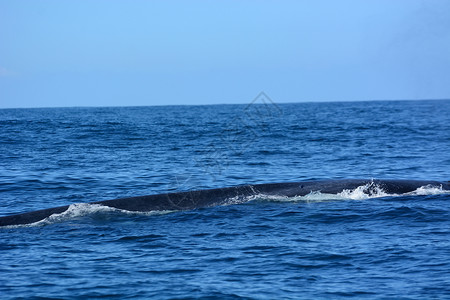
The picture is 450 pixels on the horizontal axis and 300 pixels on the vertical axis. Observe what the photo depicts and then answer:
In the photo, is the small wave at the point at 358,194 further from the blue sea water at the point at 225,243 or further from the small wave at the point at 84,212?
the small wave at the point at 84,212

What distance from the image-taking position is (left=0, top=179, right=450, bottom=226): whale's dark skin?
58.7 feet

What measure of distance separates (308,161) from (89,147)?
16.0 metres

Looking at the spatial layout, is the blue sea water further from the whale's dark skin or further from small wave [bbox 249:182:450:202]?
the whale's dark skin

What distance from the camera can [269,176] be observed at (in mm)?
Answer: 28156

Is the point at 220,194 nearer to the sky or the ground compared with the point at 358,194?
nearer to the sky

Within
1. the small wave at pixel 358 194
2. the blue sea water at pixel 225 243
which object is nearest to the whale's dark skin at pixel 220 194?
the small wave at pixel 358 194

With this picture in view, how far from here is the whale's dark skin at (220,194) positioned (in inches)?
705

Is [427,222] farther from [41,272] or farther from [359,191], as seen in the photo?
[41,272]

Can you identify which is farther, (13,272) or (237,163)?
(237,163)

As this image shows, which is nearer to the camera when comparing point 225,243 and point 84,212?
point 225,243

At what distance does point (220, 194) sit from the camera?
64.6ft

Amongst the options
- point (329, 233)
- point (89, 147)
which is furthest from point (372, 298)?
point (89, 147)

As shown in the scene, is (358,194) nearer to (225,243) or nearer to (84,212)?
(225,243)

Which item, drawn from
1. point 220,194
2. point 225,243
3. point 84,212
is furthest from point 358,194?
point 84,212
